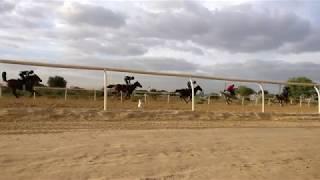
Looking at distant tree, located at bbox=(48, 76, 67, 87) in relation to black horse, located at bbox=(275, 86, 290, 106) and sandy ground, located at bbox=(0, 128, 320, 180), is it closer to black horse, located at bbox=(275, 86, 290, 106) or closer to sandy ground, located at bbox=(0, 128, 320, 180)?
sandy ground, located at bbox=(0, 128, 320, 180)

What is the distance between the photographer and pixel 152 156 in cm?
703

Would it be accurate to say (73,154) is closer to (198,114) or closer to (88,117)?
(88,117)

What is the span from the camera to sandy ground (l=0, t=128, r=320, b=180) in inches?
239

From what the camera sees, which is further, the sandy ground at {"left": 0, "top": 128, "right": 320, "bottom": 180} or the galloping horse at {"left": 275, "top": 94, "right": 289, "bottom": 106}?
the galloping horse at {"left": 275, "top": 94, "right": 289, "bottom": 106}

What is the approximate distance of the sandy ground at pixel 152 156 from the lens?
6.08 metres

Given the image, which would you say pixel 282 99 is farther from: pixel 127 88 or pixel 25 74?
pixel 25 74

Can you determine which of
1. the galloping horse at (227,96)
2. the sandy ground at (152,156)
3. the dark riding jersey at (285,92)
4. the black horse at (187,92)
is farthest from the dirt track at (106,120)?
the dark riding jersey at (285,92)

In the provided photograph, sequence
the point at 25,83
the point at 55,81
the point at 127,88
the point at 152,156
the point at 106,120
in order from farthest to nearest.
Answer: the point at 127,88
the point at 55,81
the point at 25,83
the point at 106,120
the point at 152,156

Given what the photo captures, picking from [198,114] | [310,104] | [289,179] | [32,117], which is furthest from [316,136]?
[310,104]

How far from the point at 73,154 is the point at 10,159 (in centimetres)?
85

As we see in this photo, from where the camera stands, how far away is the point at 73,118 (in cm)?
1023

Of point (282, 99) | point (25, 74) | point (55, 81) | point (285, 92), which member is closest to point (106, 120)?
point (25, 74)

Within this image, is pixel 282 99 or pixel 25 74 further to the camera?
pixel 282 99

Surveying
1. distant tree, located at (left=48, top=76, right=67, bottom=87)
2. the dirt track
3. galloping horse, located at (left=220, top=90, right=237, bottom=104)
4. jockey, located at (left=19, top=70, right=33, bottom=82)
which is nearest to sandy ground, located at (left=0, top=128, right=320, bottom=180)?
the dirt track
